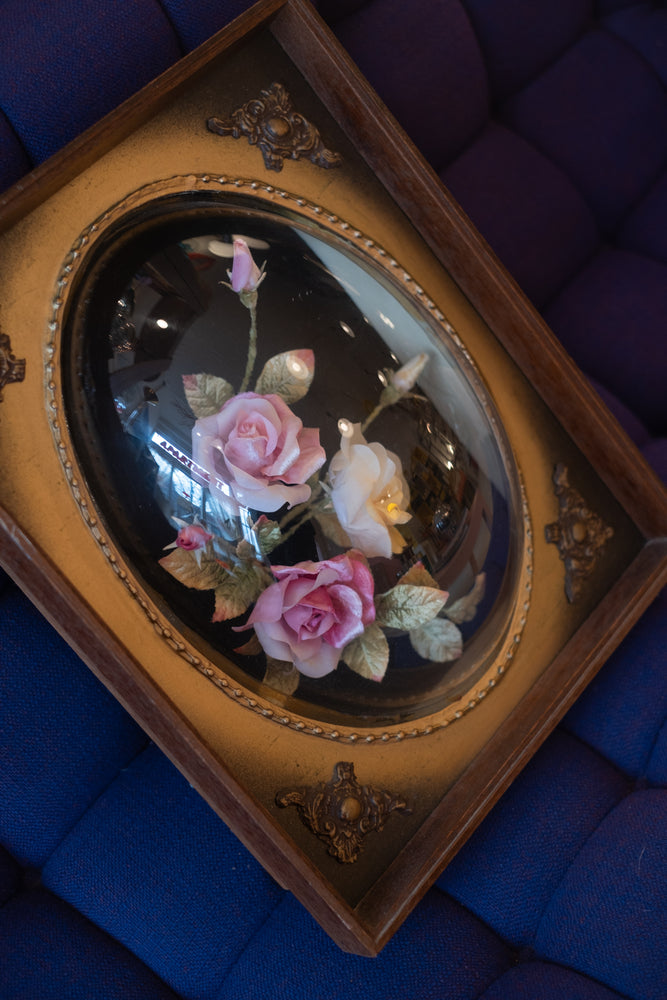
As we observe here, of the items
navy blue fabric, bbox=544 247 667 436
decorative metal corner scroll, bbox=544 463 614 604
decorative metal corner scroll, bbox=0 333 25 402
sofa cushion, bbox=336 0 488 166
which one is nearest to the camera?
decorative metal corner scroll, bbox=0 333 25 402

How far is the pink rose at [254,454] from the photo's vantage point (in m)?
0.50

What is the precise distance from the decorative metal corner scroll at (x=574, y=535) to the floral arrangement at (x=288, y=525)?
0.54 feet

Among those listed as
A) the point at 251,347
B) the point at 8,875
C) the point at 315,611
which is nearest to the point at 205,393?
the point at 251,347

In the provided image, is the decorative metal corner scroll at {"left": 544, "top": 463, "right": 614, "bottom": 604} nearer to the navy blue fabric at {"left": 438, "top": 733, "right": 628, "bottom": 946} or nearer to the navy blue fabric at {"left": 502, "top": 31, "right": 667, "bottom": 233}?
the navy blue fabric at {"left": 438, "top": 733, "right": 628, "bottom": 946}

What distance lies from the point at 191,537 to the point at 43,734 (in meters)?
0.22

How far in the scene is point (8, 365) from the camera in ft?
1.53

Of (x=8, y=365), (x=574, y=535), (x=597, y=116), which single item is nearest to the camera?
(x=8, y=365)

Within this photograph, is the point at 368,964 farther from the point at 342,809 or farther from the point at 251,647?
the point at 251,647

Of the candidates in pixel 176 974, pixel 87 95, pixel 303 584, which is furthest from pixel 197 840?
pixel 87 95

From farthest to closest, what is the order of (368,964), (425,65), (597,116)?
1. (597,116)
2. (425,65)
3. (368,964)

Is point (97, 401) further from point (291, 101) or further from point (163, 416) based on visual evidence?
point (291, 101)

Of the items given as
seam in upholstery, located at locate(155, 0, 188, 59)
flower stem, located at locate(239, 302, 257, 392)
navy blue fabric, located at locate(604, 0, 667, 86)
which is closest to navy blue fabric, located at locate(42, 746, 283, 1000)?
flower stem, located at locate(239, 302, 257, 392)

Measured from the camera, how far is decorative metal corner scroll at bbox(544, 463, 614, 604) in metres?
0.66

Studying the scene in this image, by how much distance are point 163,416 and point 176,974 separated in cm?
41
